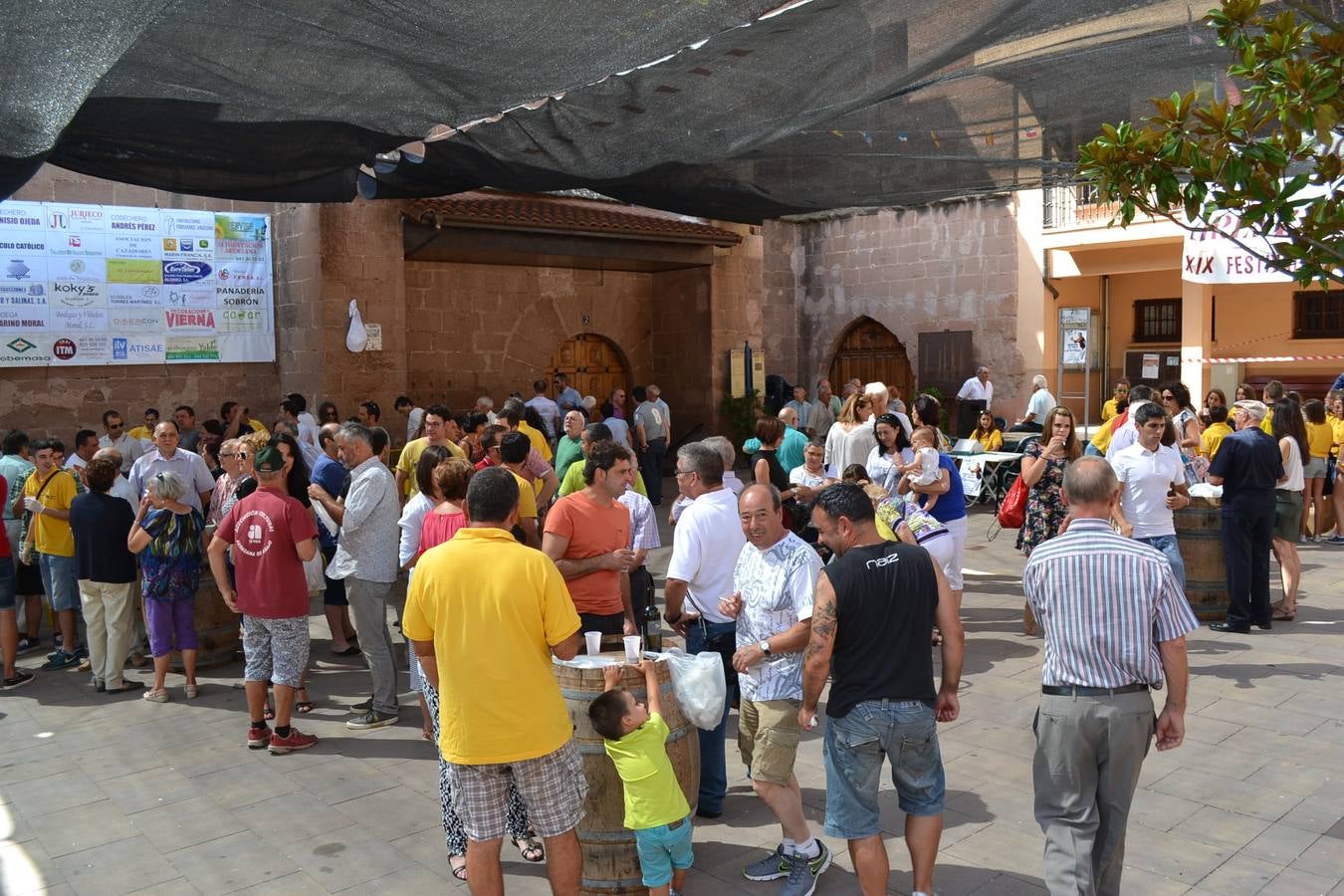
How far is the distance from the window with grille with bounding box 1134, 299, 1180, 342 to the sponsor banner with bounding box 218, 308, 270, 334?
16.8 meters

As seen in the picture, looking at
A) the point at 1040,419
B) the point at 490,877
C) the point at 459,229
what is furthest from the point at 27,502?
the point at 1040,419

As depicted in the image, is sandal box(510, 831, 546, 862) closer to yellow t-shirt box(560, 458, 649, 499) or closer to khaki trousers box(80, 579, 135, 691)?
yellow t-shirt box(560, 458, 649, 499)

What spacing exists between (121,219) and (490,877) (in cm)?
1194

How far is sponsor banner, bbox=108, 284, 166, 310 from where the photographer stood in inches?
514

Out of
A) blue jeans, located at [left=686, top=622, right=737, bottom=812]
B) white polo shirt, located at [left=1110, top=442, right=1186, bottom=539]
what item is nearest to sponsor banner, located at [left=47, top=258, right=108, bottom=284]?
blue jeans, located at [left=686, top=622, right=737, bottom=812]

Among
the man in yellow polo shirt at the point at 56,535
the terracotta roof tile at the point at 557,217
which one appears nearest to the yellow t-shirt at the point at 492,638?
the man in yellow polo shirt at the point at 56,535

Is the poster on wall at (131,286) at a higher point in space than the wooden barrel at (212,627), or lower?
higher

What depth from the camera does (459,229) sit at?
557 inches

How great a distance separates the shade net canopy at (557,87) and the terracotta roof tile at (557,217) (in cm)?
711

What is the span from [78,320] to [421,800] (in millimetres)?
10356

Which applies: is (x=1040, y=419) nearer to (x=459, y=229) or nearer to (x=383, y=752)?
(x=459, y=229)

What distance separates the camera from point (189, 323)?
1375cm

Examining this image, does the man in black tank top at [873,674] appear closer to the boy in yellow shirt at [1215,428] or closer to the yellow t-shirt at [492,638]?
the yellow t-shirt at [492,638]

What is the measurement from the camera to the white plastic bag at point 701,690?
4.06 m
